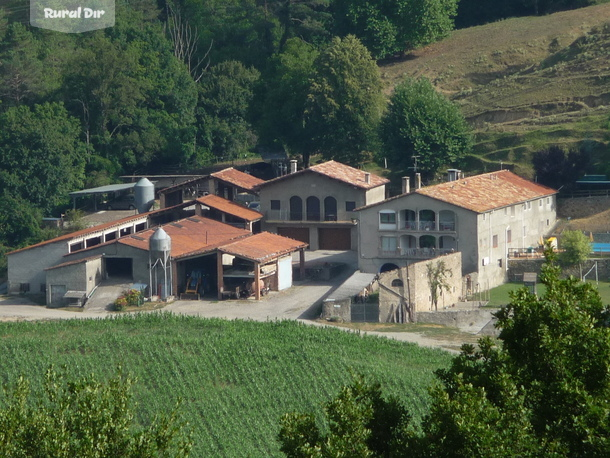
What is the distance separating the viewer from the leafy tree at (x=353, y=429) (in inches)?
800

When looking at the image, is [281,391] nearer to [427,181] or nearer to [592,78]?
[427,181]

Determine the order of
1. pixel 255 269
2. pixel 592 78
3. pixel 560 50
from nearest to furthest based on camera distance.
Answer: pixel 255 269 → pixel 592 78 → pixel 560 50

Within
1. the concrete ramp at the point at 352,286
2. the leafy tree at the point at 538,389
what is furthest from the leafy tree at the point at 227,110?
the leafy tree at the point at 538,389

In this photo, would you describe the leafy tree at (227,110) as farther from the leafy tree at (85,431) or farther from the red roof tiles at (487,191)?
the leafy tree at (85,431)

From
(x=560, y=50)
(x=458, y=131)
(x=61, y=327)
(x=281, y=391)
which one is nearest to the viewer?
(x=281, y=391)

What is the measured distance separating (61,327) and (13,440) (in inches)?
1148

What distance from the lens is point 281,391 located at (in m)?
40.1

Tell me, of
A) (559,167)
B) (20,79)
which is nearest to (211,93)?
(20,79)

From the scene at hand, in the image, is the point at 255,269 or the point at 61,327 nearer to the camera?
the point at 61,327

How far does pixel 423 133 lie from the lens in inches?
2692

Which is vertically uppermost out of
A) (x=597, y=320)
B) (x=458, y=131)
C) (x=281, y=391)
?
(x=458, y=131)

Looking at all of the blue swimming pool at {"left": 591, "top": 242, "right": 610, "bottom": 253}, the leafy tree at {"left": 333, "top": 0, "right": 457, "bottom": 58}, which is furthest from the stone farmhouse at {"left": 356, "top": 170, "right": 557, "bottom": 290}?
the leafy tree at {"left": 333, "top": 0, "right": 457, "bottom": 58}

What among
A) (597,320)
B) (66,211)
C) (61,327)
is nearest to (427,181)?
(66,211)

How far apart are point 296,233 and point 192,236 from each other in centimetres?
743
